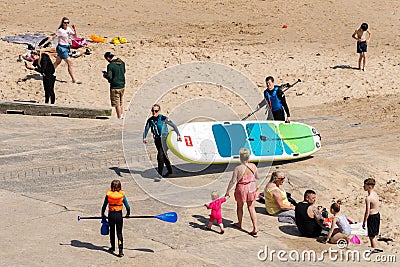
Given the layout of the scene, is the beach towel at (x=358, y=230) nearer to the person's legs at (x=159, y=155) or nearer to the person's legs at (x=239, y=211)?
the person's legs at (x=239, y=211)

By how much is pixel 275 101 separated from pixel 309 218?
5113 mm

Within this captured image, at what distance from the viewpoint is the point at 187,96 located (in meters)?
24.3

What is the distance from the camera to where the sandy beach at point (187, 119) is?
13.4 m

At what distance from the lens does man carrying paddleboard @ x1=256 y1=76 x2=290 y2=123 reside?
18.3 metres

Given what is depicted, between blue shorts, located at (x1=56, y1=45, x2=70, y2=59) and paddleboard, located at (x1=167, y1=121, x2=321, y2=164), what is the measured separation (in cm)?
703

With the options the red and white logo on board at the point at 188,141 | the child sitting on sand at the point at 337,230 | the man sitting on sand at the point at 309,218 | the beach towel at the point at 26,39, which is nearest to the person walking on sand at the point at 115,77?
the red and white logo on board at the point at 188,141

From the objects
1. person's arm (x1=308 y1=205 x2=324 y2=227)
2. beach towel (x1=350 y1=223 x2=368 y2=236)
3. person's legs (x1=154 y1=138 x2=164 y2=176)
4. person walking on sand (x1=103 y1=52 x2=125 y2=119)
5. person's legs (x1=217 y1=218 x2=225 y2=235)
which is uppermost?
person walking on sand (x1=103 y1=52 x2=125 y2=119)

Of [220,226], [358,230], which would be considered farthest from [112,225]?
[358,230]

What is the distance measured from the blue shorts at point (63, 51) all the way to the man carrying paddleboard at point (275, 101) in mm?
7147

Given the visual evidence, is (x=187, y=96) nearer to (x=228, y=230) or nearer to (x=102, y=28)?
(x=102, y=28)

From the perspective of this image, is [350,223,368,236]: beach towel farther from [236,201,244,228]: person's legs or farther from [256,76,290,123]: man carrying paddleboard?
[256,76,290,123]: man carrying paddleboard

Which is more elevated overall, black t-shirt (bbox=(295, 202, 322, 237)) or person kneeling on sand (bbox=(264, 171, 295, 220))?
person kneeling on sand (bbox=(264, 171, 295, 220))

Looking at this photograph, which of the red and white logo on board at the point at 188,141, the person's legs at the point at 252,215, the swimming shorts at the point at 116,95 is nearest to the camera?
the person's legs at the point at 252,215

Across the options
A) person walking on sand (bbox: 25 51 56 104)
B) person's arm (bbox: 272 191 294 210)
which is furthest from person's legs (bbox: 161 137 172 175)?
person walking on sand (bbox: 25 51 56 104)
